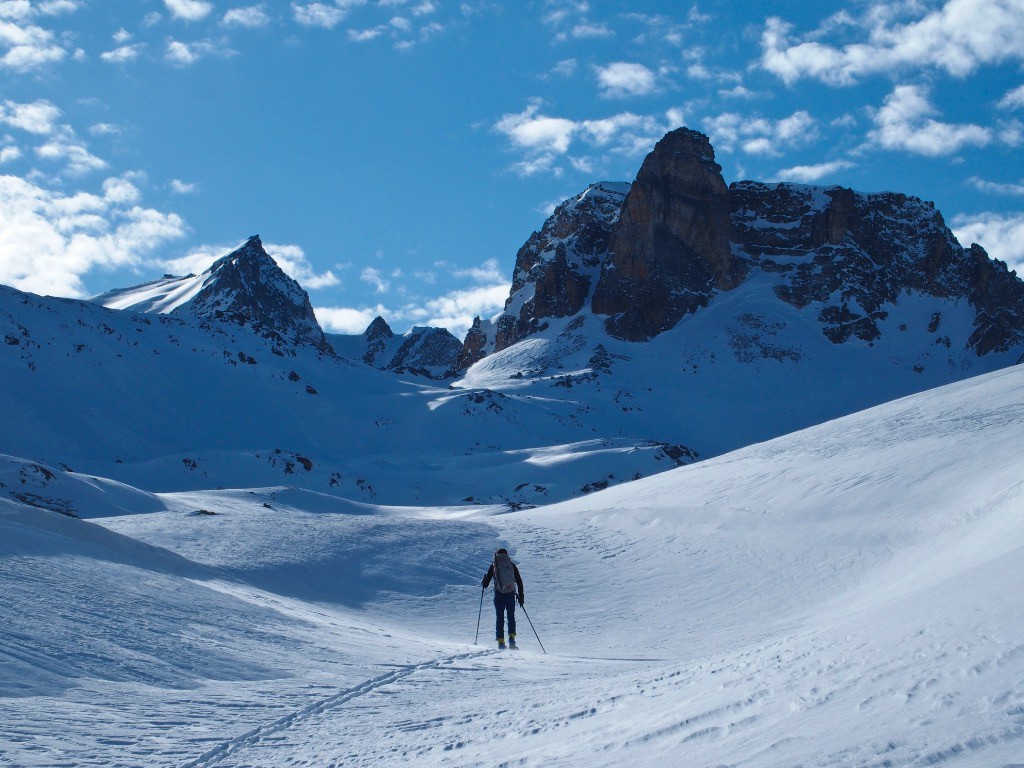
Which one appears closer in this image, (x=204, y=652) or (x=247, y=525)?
(x=204, y=652)

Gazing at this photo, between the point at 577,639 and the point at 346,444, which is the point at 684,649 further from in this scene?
the point at 346,444

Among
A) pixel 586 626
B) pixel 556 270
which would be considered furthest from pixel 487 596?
pixel 556 270

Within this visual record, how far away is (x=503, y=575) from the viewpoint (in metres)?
13.5

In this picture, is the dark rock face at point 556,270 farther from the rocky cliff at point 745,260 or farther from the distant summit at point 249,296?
the distant summit at point 249,296

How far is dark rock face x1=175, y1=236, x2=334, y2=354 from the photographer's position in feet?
452

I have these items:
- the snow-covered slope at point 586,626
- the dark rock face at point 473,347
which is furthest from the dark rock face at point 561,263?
the snow-covered slope at point 586,626

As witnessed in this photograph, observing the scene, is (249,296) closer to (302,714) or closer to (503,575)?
(503,575)

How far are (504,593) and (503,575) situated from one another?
28cm

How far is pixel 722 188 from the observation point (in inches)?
4956

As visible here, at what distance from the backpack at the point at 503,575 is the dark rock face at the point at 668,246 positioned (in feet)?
317

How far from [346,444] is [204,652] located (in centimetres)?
5701

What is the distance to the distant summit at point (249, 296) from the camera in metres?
138

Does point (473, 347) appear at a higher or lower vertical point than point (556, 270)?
lower

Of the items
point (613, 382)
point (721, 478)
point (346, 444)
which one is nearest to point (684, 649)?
point (721, 478)
